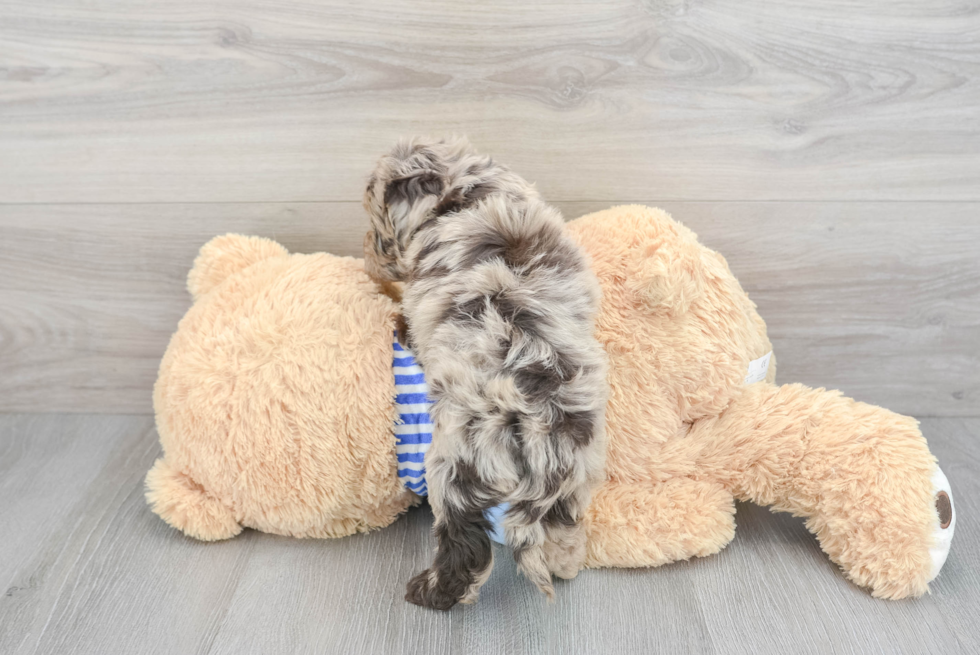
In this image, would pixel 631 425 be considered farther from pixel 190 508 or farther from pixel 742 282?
pixel 190 508

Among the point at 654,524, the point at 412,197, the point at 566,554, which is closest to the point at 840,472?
the point at 654,524

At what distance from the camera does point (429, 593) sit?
674 mm

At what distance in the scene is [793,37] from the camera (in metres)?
0.84

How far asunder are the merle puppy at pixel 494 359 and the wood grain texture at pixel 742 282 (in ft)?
0.94

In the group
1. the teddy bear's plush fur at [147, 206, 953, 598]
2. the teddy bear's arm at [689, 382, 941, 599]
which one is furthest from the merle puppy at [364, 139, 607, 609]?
the teddy bear's arm at [689, 382, 941, 599]

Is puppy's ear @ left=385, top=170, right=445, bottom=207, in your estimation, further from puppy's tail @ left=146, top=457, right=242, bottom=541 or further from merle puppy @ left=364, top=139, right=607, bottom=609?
puppy's tail @ left=146, top=457, right=242, bottom=541

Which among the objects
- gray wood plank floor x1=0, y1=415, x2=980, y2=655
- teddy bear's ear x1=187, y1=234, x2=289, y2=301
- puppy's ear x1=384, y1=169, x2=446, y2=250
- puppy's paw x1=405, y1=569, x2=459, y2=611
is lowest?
gray wood plank floor x1=0, y1=415, x2=980, y2=655

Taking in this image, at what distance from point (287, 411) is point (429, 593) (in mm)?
252

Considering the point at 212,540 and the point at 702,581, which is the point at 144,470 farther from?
the point at 702,581

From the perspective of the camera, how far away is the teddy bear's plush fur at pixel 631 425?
727 mm

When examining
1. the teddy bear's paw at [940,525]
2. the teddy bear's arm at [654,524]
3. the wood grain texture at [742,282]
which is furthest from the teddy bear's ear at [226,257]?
the teddy bear's paw at [940,525]

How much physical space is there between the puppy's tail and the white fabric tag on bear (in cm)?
64

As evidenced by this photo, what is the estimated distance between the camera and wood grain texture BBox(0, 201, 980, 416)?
93 centimetres

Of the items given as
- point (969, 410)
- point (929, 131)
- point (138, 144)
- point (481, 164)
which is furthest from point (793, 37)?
point (138, 144)
